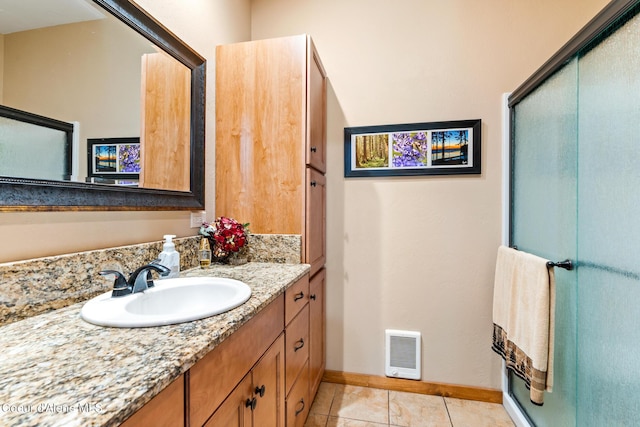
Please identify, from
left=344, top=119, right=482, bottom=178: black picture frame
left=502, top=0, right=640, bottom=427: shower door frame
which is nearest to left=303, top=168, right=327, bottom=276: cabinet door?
left=344, top=119, right=482, bottom=178: black picture frame

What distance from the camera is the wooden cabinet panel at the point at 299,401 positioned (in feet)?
4.20

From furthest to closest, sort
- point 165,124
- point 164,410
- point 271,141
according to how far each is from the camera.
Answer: point 271,141, point 165,124, point 164,410

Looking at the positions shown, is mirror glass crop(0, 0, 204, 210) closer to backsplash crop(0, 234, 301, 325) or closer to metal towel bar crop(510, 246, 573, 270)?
backsplash crop(0, 234, 301, 325)

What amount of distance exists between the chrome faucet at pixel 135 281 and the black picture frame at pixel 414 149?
136 cm

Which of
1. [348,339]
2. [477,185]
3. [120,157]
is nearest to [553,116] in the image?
[477,185]

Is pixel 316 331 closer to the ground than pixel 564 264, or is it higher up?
closer to the ground

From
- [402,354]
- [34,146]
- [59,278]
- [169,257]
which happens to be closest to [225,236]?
[169,257]

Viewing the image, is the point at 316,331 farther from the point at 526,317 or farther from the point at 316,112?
the point at 316,112

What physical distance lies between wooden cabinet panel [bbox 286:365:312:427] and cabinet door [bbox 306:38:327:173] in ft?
3.71

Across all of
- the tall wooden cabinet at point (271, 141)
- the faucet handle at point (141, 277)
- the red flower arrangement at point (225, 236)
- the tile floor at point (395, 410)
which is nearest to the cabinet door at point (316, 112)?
the tall wooden cabinet at point (271, 141)

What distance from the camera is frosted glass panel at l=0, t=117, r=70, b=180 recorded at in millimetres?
789

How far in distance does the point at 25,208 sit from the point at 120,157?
1.20 ft

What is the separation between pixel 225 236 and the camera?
4.92 feet

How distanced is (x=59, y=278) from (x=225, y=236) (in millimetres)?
702
